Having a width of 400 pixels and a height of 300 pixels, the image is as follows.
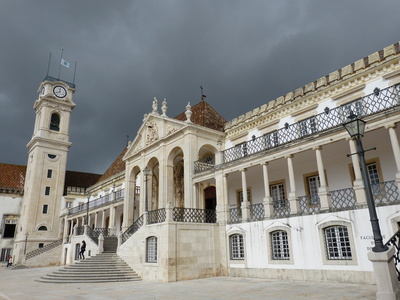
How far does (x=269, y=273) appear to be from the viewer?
1366cm

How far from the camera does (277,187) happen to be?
17.4 m

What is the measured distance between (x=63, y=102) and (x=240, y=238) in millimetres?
34082

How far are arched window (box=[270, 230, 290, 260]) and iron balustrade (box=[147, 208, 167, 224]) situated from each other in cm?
557

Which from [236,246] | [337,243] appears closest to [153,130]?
Result: [236,246]

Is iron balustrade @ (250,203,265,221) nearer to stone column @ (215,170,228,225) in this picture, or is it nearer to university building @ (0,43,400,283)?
university building @ (0,43,400,283)

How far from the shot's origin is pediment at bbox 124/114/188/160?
20594mm

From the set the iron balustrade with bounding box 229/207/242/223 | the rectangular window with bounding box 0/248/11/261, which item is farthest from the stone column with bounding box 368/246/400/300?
the rectangular window with bounding box 0/248/11/261

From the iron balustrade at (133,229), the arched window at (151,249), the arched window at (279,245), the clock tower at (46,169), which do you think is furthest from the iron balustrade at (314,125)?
the clock tower at (46,169)

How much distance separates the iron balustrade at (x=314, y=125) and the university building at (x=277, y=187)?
8 cm

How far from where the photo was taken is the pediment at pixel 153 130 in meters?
20.6

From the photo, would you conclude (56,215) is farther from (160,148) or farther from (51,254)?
(160,148)

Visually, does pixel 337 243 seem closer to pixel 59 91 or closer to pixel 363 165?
pixel 363 165

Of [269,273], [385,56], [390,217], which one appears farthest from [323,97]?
[269,273]

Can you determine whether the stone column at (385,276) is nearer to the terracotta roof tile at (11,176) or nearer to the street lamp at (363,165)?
the street lamp at (363,165)
